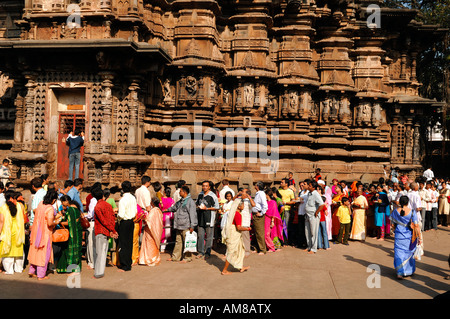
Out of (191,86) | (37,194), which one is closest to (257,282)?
(37,194)

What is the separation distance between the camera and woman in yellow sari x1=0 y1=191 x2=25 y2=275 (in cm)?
754

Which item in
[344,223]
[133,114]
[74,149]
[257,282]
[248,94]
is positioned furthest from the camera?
[248,94]

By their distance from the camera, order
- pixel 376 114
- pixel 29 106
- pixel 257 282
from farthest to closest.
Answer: pixel 376 114, pixel 29 106, pixel 257 282

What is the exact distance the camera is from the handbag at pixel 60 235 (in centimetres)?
759

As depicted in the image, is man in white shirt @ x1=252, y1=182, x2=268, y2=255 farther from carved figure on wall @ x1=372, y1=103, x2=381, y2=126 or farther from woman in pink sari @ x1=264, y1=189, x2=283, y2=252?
carved figure on wall @ x1=372, y1=103, x2=381, y2=126

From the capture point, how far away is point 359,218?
11.8m

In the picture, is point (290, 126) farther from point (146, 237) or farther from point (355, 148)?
point (146, 237)

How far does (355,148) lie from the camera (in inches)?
776

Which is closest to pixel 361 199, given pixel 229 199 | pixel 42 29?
pixel 229 199

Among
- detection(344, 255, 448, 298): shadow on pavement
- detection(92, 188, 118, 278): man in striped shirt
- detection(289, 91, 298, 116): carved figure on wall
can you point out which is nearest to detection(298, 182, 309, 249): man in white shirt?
detection(344, 255, 448, 298): shadow on pavement

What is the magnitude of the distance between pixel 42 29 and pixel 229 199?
7951 millimetres

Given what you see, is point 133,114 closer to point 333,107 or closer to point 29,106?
point 29,106

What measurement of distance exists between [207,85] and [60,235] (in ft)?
26.9

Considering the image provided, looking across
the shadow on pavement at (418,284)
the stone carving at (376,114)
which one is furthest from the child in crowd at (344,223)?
the stone carving at (376,114)
